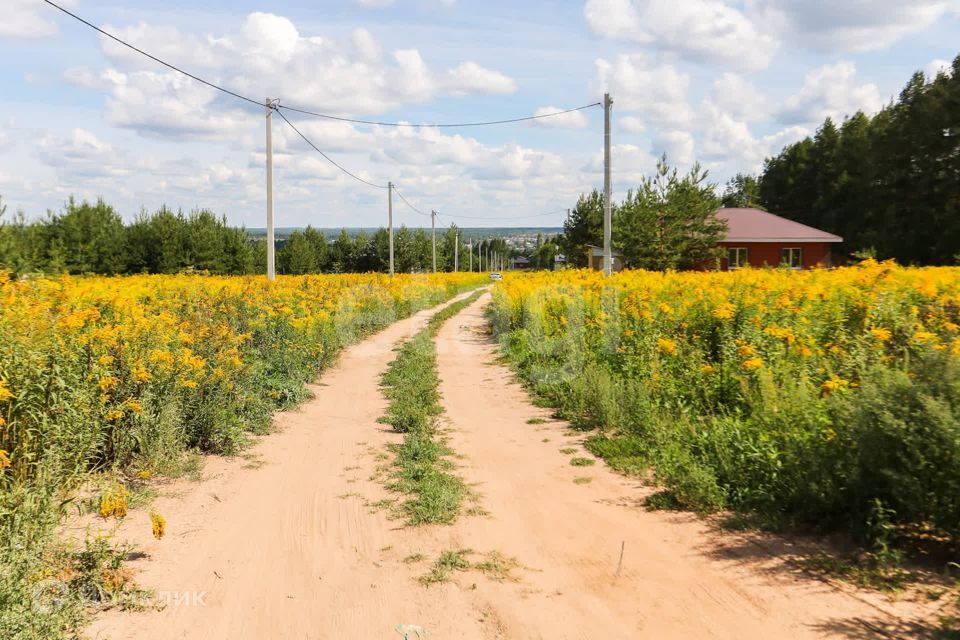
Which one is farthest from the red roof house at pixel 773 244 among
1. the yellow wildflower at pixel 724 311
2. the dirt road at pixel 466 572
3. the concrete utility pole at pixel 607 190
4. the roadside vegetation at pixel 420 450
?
the dirt road at pixel 466 572

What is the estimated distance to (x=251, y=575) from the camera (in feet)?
13.8

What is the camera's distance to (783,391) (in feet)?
18.7

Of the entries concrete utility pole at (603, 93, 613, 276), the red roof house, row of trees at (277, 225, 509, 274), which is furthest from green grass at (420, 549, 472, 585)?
row of trees at (277, 225, 509, 274)

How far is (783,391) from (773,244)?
1301 inches

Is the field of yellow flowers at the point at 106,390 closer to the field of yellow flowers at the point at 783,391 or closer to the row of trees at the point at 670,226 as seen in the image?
the field of yellow flowers at the point at 783,391

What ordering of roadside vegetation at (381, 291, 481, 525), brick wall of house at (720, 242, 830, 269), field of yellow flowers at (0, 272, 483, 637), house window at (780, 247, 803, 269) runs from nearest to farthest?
field of yellow flowers at (0, 272, 483, 637) → roadside vegetation at (381, 291, 481, 525) → brick wall of house at (720, 242, 830, 269) → house window at (780, 247, 803, 269)

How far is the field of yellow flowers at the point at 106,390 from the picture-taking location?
421 centimetres

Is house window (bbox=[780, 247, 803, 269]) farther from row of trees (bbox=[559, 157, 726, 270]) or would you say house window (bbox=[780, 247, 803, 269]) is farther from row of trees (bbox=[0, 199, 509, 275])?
row of trees (bbox=[0, 199, 509, 275])

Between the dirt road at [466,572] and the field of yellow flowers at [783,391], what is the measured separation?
63cm

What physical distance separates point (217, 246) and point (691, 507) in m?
48.0

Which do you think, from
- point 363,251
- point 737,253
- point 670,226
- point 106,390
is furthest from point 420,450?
point 363,251

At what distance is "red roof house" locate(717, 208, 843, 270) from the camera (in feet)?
114

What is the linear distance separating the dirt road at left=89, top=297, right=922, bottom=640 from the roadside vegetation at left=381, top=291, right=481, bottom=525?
19cm

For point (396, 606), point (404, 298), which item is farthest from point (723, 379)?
point (404, 298)
